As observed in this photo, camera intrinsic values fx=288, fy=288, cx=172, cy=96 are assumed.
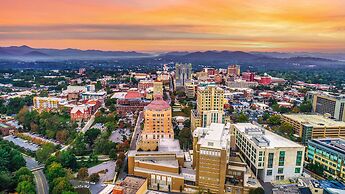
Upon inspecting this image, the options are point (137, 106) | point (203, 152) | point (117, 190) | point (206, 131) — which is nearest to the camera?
point (117, 190)

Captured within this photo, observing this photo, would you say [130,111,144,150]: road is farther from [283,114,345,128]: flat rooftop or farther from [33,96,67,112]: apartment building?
[283,114,345,128]: flat rooftop

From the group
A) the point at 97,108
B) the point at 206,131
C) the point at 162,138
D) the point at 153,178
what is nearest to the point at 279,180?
the point at 206,131

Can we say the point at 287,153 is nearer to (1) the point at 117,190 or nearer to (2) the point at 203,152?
(2) the point at 203,152

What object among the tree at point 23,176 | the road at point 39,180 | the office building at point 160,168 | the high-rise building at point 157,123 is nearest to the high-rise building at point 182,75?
the high-rise building at point 157,123

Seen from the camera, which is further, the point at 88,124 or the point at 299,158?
the point at 88,124

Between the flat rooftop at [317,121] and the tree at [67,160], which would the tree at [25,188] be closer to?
the tree at [67,160]

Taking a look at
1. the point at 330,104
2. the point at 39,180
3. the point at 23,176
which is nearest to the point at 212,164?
the point at 23,176

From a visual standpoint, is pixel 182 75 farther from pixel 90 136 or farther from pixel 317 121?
pixel 90 136
